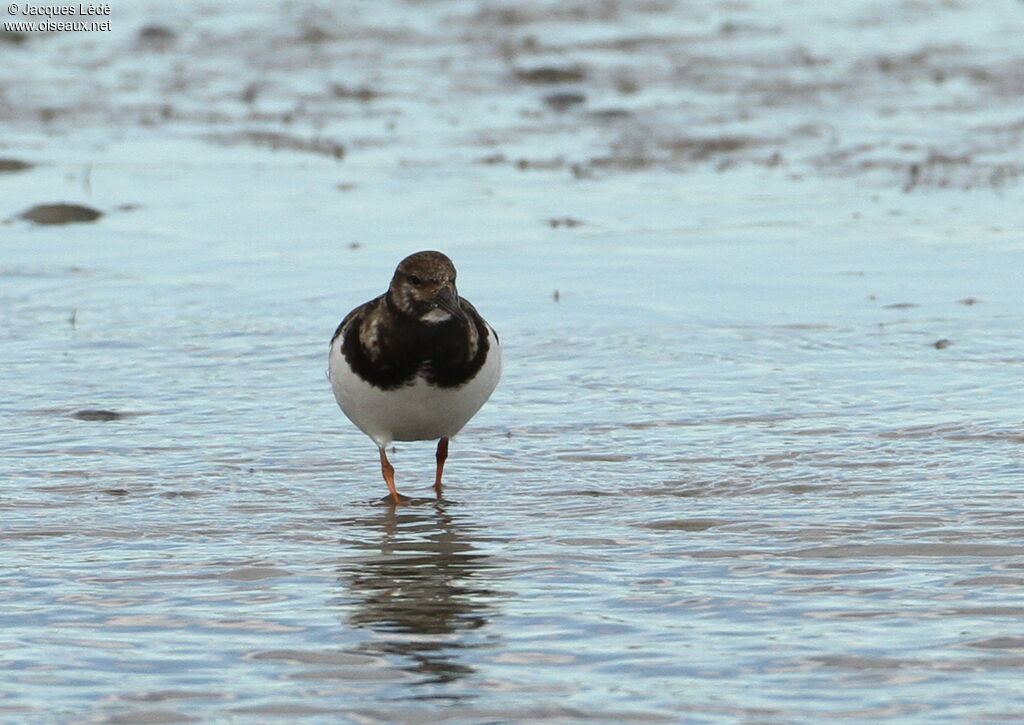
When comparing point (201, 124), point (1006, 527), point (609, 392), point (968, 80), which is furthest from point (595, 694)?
point (968, 80)

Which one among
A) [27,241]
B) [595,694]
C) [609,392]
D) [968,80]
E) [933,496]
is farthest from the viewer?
[968,80]

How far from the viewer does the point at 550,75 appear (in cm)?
2173

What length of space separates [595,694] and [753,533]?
1850 mm

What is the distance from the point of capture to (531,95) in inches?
816

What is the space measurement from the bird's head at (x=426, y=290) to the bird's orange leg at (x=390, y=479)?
78cm

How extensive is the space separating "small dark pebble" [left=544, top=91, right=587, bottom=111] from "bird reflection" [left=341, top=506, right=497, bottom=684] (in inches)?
502

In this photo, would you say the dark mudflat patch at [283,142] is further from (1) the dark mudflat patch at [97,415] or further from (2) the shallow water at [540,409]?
(1) the dark mudflat patch at [97,415]

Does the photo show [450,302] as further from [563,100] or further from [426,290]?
[563,100]

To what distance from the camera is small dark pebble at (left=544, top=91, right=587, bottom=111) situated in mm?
20141

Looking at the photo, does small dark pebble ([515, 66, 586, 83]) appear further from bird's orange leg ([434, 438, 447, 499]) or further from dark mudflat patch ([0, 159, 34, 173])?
bird's orange leg ([434, 438, 447, 499])

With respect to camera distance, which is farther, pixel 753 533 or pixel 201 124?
pixel 201 124

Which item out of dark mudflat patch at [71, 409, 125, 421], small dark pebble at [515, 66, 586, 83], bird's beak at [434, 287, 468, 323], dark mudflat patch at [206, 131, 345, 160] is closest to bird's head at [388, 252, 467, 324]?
bird's beak at [434, 287, 468, 323]

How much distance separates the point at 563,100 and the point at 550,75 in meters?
1.53

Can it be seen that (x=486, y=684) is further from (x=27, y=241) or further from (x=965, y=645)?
(x=27, y=241)
